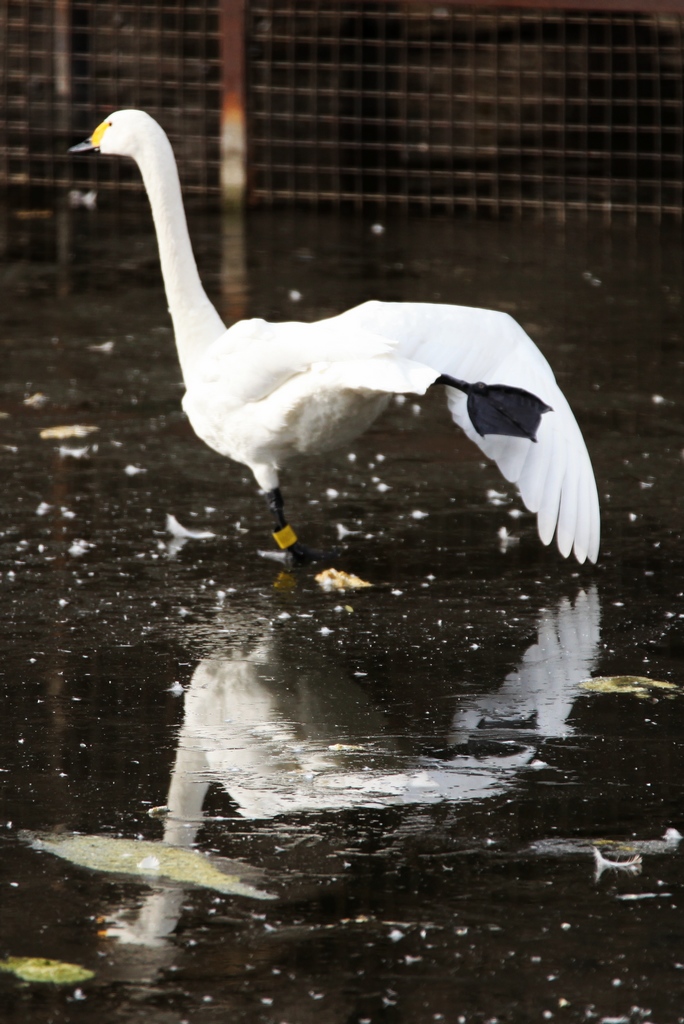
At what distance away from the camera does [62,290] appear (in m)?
11.2

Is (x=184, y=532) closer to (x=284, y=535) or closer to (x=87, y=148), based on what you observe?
(x=284, y=535)

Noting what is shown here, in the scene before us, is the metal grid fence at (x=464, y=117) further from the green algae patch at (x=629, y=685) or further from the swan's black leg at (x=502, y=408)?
the green algae patch at (x=629, y=685)

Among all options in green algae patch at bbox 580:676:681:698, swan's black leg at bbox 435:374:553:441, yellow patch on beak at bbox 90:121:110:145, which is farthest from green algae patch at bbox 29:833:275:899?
yellow patch on beak at bbox 90:121:110:145

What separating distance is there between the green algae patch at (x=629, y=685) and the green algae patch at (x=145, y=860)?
5.51 ft

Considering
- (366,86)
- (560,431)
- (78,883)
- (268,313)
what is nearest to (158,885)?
(78,883)

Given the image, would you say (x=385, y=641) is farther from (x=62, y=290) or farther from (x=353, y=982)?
(x=62, y=290)

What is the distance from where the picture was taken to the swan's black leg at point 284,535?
6.37m

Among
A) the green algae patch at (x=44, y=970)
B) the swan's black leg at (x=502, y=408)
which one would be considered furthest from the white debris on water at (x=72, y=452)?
the green algae patch at (x=44, y=970)

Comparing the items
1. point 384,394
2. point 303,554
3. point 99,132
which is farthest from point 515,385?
point 99,132

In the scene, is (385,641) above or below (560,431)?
below

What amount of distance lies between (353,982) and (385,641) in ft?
7.34

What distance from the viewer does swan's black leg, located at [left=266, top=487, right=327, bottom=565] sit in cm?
637

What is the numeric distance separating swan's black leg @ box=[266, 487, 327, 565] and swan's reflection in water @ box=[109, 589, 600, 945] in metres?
0.84

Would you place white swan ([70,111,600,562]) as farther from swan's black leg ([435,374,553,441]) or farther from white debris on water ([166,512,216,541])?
white debris on water ([166,512,216,541])
